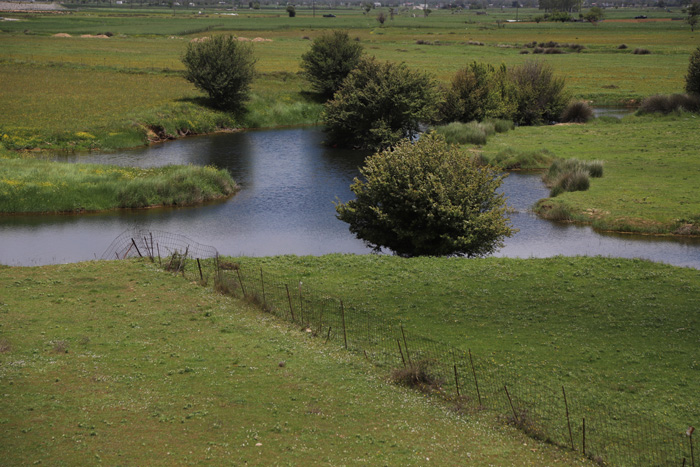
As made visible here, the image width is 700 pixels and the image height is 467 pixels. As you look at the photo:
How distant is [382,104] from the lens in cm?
6688

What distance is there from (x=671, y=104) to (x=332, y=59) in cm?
4274

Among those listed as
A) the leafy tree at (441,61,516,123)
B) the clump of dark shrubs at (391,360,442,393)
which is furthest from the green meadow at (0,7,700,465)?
the leafy tree at (441,61,516,123)

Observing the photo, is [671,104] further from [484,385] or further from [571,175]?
[484,385]

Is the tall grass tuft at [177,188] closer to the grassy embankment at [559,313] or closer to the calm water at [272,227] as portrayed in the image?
the calm water at [272,227]

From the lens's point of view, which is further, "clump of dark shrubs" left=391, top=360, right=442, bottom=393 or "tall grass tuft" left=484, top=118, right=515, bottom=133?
"tall grass tuft" left=484, top=118, right=515, bottom=133

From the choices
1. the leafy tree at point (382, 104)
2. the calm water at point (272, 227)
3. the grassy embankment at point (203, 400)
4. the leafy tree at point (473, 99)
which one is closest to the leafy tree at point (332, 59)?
the leafy tree at point (473, 99)

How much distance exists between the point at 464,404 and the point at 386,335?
5.38 meters

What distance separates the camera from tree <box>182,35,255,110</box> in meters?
79.6

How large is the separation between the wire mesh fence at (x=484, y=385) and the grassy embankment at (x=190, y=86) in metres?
24.5

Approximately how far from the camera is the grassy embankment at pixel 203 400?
15.5m

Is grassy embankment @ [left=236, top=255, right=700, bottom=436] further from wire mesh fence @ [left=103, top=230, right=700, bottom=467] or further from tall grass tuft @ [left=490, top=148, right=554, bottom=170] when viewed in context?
tall grass tuft @ [left=490, top=148, right=554, bottom=170]

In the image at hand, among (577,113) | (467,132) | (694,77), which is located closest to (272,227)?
(467,132)

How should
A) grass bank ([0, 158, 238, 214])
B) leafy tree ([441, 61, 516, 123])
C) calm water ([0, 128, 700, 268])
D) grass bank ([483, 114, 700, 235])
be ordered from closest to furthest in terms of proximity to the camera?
calm water ([0, 128, 700, 268])
grass bank ([483, 114, 700, 235])
grass bank ([0, 158, 238, 214])
leafy tree ([441, 61, 516, 123])

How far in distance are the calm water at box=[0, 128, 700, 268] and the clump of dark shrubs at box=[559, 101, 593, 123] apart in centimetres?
2662
